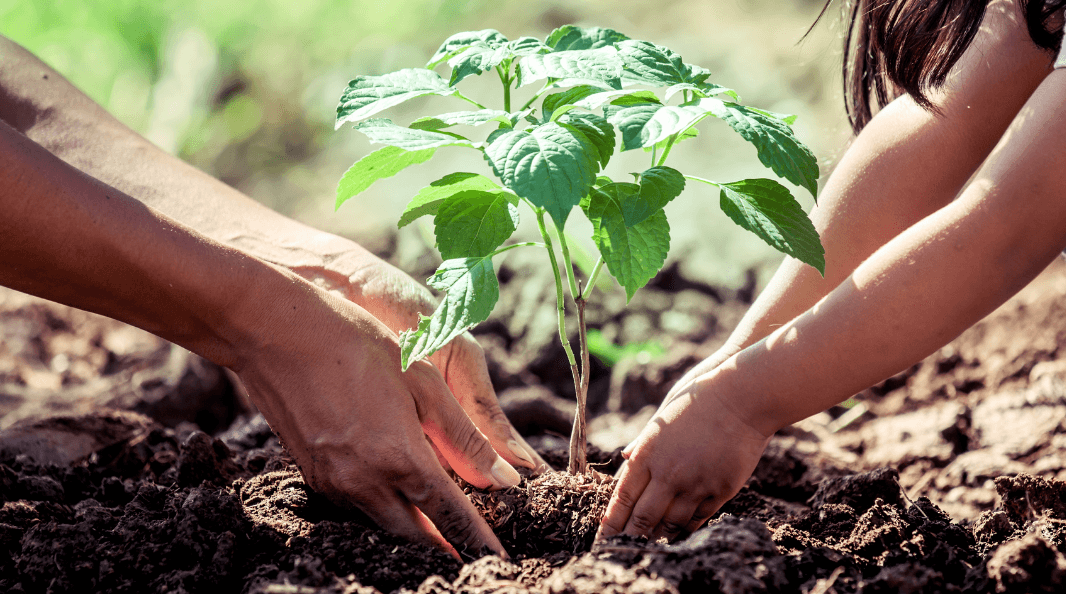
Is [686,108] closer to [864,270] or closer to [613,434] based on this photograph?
[864,270]

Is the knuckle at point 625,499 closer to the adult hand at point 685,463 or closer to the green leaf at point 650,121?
the adult hand at point 685,463

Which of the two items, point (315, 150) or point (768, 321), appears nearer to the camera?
point (768, 321)

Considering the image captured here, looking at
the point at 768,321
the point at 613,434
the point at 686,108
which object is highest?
the point at 686,108

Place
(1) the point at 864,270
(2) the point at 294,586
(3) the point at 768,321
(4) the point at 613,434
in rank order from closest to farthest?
(2) the point at 294,586 < (1) the point at 864,270 < (3) the point at 768,321 < (4) the point at 613,434

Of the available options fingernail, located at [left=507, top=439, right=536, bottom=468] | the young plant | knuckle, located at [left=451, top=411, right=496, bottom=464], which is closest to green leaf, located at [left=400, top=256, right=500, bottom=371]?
the young plant

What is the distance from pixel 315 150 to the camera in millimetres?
4316

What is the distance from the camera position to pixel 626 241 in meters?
1.10

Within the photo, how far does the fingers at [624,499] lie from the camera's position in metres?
1.23

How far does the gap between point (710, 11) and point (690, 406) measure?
344 centimetres

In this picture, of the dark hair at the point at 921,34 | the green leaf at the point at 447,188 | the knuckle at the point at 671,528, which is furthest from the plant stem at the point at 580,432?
the dark hair at the point at 921,34

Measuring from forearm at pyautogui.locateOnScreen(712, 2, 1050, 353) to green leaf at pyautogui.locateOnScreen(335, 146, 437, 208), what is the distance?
2.58 feet

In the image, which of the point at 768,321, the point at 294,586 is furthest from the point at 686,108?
the point at 294,586

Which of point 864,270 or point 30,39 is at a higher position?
point 30,39

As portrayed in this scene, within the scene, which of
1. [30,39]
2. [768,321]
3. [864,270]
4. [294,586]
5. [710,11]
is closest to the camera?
[294,586]
